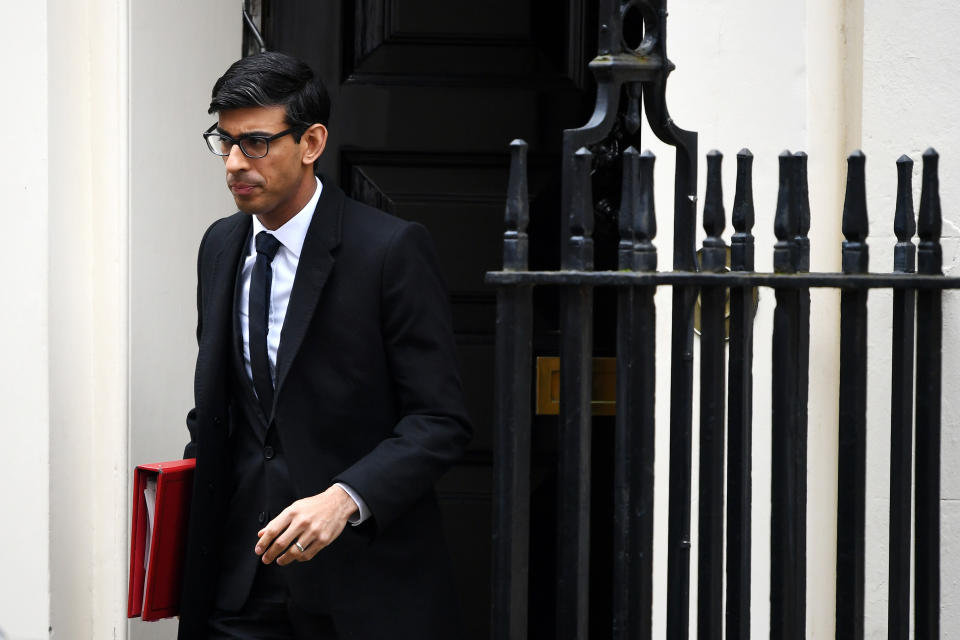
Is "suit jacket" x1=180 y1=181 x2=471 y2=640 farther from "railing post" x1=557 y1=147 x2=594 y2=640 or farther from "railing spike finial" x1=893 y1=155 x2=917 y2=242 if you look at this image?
"railing spike finial" x1=893 y1=155 x2=917 y2=242

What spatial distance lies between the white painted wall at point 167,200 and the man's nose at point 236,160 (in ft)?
3.14

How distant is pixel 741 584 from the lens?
2002 millimetres

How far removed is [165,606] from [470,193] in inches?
65.2

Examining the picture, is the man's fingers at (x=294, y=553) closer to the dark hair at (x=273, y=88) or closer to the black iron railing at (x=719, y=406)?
the black iron railing at (x=719, y=406)

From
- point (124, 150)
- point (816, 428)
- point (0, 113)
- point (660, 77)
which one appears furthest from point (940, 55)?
point (0, 113)

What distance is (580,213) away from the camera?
1.92 m

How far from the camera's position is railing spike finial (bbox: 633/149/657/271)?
6.31ft

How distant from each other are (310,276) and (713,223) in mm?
873

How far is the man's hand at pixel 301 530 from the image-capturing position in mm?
2129

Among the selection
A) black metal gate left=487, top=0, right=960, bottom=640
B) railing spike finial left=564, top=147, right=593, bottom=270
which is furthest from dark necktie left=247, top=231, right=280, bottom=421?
railing spike finial left=564, top=147, right=593, bottom=270

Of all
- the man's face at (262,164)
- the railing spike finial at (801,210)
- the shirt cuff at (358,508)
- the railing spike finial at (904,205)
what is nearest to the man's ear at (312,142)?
the man's face at (262,164)

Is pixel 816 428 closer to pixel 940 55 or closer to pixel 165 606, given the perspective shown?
pixel 940 55

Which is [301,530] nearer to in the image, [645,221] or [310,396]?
[310,396]

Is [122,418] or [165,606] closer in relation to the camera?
[165,606]
